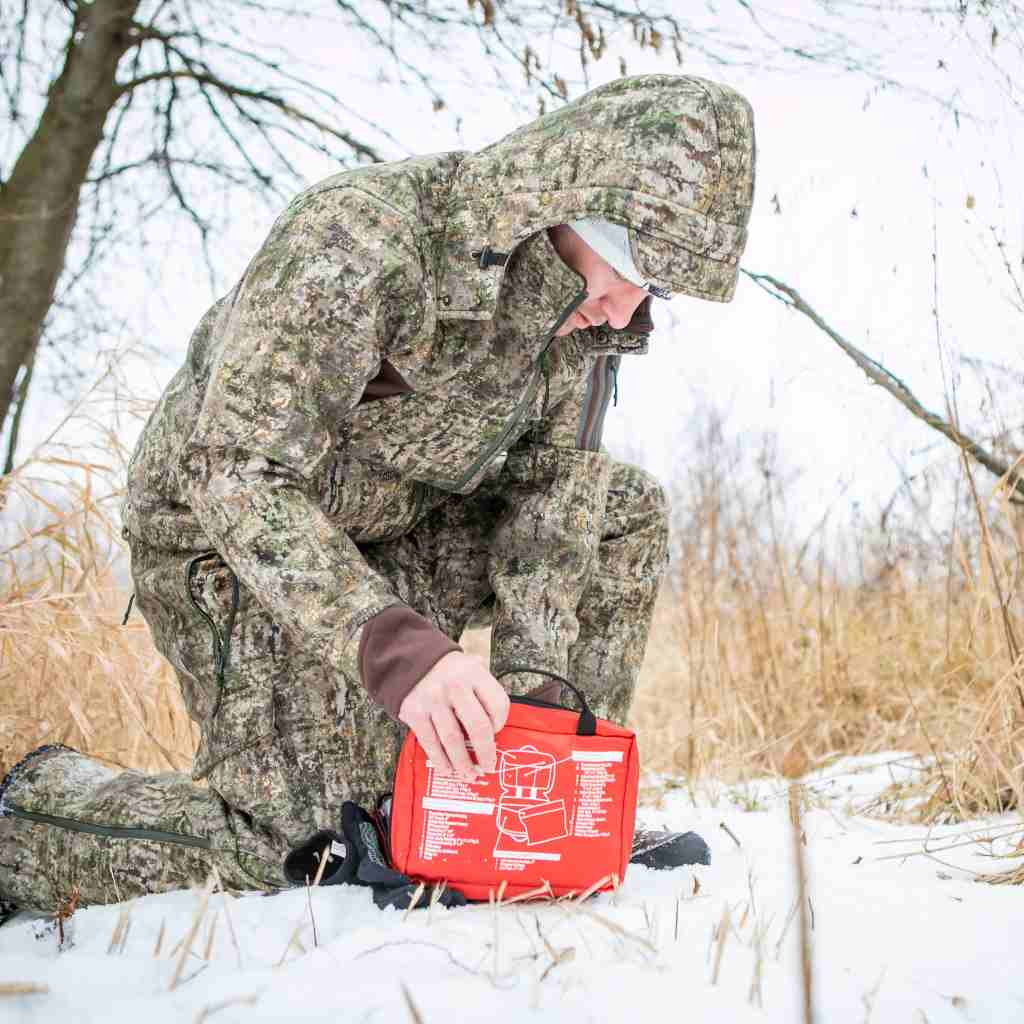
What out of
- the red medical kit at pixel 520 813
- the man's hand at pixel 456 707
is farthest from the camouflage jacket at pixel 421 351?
the red medical kit at pixel 520 813

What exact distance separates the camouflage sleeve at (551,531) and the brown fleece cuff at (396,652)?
492mm

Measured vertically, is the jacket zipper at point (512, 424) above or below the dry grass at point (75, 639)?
above

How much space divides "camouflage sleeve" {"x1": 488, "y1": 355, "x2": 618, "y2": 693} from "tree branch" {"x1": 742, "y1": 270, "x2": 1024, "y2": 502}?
2.48ft

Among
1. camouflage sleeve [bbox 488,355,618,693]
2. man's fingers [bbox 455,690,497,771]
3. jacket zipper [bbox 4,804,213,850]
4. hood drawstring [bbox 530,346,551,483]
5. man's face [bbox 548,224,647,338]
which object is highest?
man's face [bbox 548,224,647,338]

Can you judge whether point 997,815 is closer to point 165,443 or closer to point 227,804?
point 227,804

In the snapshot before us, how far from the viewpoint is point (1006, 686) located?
6.94ft

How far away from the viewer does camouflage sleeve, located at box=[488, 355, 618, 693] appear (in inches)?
79.5

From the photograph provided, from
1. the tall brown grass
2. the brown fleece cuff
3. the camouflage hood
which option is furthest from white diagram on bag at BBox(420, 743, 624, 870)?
the tall brown grass

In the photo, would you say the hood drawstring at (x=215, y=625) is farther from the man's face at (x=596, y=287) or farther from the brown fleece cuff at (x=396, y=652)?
the man's face at (x=596, y=287)

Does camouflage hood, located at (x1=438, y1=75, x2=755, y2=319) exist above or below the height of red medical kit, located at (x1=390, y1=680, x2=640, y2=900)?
above

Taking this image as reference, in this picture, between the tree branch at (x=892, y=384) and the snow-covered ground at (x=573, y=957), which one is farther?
the tree branch at (x=892, y=384)

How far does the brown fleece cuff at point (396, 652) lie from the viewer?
4.75 ft

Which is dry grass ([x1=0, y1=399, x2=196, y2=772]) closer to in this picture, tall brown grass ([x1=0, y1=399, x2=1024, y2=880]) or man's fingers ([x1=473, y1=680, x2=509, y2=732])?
tall brown grass ([x1=0, y1=399, x2=1024, y2=880])

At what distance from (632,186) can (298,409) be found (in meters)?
0.64
